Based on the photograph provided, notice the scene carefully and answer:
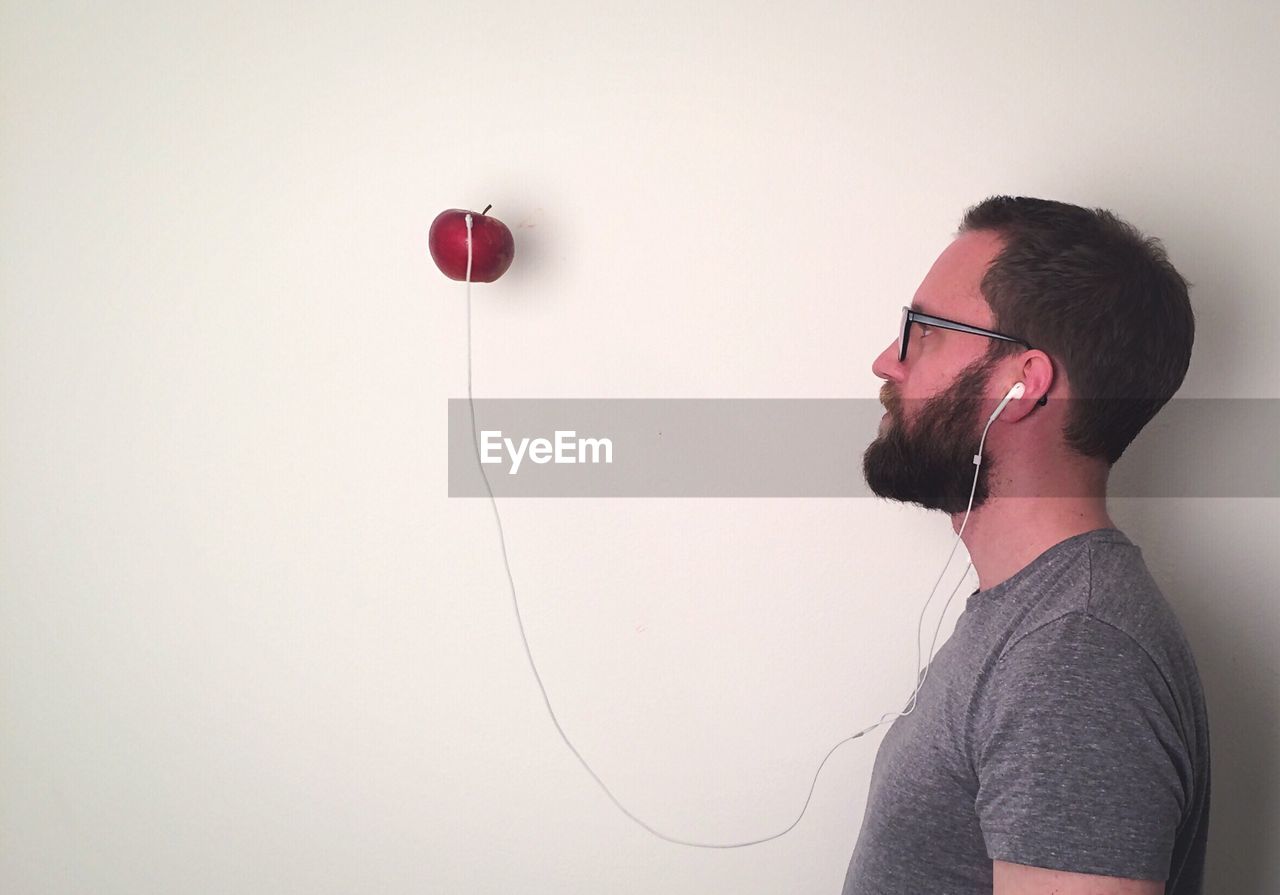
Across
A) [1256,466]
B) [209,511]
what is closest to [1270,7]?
[1256,466]

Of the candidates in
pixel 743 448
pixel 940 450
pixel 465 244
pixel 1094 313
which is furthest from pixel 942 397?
pixel 465 244

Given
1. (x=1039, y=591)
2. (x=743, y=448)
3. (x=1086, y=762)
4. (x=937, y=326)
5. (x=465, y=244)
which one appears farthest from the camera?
(x=743, y=448)

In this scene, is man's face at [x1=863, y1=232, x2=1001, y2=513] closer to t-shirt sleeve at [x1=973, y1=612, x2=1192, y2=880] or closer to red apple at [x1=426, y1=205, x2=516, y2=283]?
t-shirt sleeve at [x1=973, y1=612, x2=1192, y2=880]

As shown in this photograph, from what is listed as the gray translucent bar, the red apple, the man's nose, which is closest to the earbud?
the man's nose

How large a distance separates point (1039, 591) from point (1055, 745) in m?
0.17

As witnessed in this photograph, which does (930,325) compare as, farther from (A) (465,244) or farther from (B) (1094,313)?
(A) (465,244)

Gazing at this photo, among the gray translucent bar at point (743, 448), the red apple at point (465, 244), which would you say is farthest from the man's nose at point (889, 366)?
the red apple at point (465, 244)

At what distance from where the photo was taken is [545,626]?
1.29m

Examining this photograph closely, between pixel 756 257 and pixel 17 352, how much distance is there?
1071 mm

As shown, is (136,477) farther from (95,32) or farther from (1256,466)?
(1256,466)

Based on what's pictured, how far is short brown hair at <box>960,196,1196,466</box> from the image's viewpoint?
0.90 meters

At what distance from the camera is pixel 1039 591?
87 centimetres

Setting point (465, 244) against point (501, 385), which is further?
point (501, 385)

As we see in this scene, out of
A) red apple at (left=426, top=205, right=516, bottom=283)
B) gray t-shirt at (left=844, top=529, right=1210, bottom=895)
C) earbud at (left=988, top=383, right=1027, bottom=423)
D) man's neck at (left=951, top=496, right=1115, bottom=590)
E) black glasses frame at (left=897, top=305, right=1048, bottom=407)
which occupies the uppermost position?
red apple at (left=426, top=205, right=516, bottom=283)
